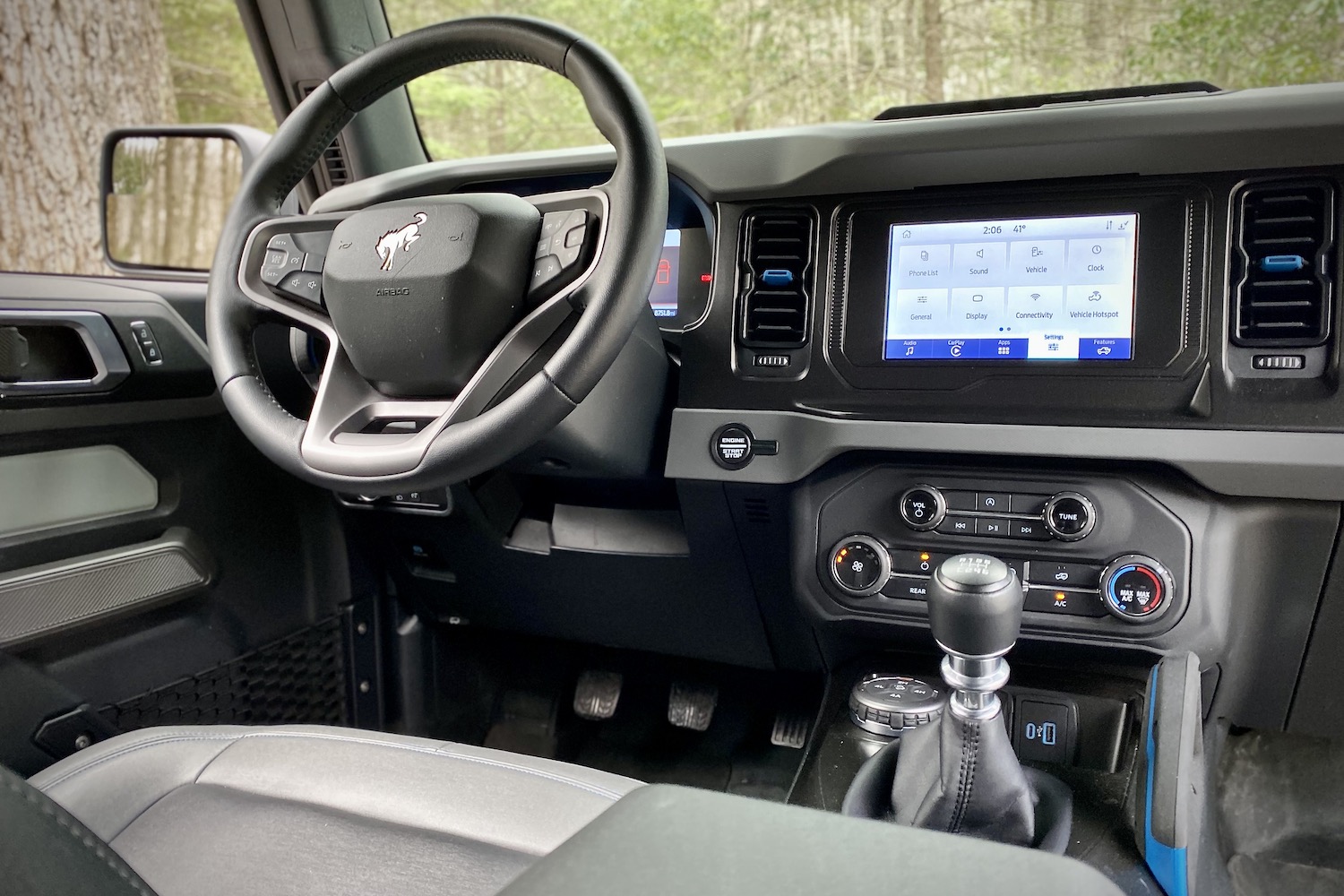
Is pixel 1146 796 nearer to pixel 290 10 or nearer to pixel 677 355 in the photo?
pixel 677 355

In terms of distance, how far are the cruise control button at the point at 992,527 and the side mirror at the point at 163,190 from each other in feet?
5.09

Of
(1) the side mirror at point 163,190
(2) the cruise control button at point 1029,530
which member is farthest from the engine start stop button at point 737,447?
(1) the side mirror at point 163,190

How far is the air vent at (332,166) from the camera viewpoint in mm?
1988

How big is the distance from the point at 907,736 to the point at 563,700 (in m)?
1.05

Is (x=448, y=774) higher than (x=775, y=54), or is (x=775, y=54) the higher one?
(x=775, y=54)

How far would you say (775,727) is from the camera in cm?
193

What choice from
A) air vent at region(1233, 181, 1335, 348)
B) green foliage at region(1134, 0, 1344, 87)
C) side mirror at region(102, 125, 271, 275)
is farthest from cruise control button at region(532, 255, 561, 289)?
side mirror at region(102, 125, 271, 275)

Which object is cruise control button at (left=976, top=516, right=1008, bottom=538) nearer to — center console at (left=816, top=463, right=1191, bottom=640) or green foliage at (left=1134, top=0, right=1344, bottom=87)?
center console at (left=816, top=463, right=1191, bottom=640)

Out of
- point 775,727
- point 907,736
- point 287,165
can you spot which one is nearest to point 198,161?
point 287,165

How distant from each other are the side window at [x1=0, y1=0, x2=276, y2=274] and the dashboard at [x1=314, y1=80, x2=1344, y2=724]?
3.80 ft

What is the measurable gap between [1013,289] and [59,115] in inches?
92.6

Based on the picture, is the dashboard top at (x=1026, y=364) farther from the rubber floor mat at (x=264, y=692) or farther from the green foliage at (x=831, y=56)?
the rubber floor mat at (x=264, y=692)

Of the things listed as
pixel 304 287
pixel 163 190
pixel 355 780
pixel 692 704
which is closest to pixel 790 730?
pixel 692 704

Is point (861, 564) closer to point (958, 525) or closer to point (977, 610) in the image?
point (958, 525)
